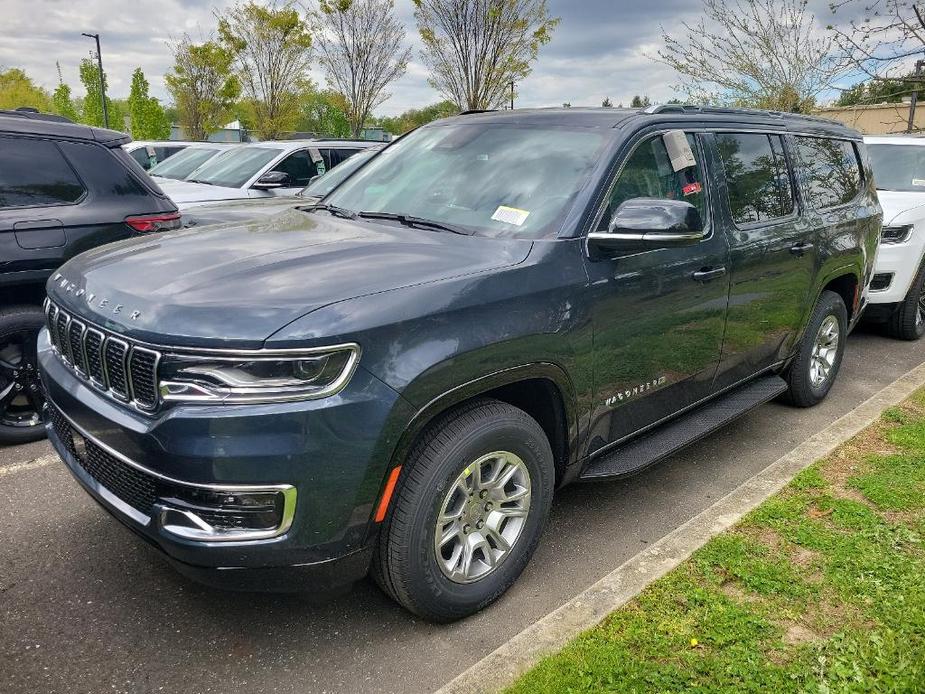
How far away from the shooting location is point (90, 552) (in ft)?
10.9

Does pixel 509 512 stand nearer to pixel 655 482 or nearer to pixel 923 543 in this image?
pixel 655 482

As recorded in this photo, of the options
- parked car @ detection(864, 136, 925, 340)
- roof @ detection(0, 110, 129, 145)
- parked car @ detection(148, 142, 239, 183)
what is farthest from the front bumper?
parked car @ detection(148, 142, 239, 183)

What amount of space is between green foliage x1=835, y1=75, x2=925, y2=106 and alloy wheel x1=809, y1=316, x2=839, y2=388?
6.02 m

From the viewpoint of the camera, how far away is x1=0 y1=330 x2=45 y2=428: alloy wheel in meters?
4.29

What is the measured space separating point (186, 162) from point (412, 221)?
9.51 meters

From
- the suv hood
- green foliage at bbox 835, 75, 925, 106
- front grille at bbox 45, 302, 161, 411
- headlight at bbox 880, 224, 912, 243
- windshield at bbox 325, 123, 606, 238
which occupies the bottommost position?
front grille at bbox 45, 302, 161, 411

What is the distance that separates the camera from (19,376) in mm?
4355

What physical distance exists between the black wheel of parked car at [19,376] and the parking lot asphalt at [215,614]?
0.48m

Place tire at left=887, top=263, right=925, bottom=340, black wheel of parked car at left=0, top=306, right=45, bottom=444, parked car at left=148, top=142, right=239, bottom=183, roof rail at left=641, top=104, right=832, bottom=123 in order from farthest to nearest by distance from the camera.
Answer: parked car at left=148, top=142, right=239, bottom=183
tire at left=887, top=263, right=925, bottom=340
black wheel of parked car at left=0, top=306, right=45, bottom=444
roof rail at left=641, top=104, right=832, bottom=123

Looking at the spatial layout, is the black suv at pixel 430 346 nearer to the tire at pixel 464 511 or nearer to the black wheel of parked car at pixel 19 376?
the tire at pixel 464 511

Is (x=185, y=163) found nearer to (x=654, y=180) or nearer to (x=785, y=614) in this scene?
(x=654, y=180)

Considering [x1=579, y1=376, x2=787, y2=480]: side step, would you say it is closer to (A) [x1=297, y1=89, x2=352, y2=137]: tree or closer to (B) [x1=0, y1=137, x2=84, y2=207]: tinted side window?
(B) [x1=0, y1=137, x2=84, y2=207]: tinted side window

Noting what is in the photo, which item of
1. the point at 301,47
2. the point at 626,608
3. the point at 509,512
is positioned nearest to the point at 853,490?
the point at 626,608

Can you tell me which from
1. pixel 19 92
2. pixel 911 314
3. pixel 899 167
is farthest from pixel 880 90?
pixel 19 92
